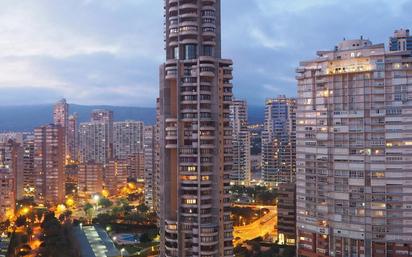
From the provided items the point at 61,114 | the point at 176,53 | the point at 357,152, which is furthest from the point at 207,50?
the point at 61,114

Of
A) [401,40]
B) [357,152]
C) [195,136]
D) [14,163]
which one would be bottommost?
[14,163]

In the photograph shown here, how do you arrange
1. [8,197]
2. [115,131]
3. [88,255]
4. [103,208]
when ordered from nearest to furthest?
[88,255] → [8,197] → [103,208] → [115,131]

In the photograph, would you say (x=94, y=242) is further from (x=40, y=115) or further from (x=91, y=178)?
(x=40, y=115)

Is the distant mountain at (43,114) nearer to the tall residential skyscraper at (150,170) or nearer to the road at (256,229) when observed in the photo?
→ the tall residential skyscraper at (150,170)

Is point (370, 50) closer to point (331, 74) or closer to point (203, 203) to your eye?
point (331, 74)

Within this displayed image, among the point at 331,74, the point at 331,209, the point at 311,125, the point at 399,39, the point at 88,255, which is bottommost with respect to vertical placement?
the point at 88,255

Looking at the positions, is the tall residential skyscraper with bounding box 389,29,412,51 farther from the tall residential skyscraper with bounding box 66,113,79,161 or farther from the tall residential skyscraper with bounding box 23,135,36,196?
the tall residential skyscraper with bounding box 66,113,79,161

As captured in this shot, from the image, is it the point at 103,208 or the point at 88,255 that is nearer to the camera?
the point at 88,255

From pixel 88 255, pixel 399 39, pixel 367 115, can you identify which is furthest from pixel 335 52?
pixel 399 39
